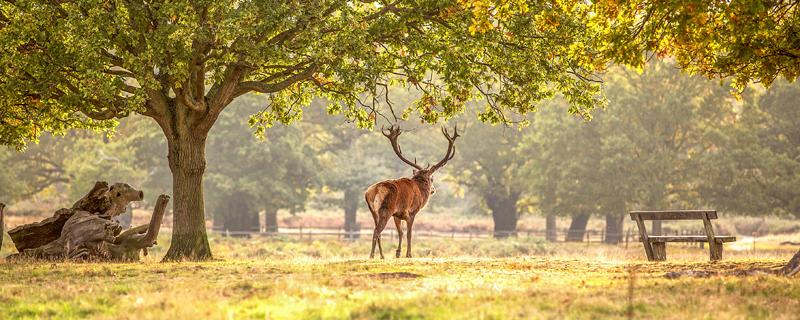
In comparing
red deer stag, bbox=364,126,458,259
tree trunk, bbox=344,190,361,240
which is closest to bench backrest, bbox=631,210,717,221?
red deer stag, bbox=364,126,458,259

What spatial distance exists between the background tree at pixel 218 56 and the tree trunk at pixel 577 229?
31.8m

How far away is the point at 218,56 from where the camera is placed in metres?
15.9

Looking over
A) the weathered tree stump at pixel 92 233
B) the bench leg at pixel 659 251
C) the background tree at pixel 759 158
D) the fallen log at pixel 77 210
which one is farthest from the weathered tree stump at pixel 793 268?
the background tree at pixel 759 158

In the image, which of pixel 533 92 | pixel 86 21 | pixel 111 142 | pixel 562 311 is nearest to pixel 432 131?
pixel 111 142

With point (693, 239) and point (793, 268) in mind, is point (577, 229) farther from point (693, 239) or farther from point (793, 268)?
point (793, 268)

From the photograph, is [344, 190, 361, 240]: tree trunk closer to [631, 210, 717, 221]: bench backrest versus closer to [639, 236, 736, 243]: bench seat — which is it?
[631, 210, 717, 221]: bench backrest

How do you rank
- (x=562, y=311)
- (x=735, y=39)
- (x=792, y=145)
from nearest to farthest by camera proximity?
(x=562, y=311) → (x=735, y=39) → (x=792, y=145)

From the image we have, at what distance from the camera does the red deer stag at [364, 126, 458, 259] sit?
1764 centimetres

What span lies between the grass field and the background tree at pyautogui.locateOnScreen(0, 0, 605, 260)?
3383mm

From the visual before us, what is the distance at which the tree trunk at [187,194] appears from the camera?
17750mm

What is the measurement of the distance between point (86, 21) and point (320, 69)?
15.2 feet

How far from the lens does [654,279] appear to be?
1219cm

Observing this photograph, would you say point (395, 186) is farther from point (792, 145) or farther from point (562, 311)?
point (792, 145)

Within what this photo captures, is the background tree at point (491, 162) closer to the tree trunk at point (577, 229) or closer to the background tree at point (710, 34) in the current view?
the tree trunk at point (577, 229)
